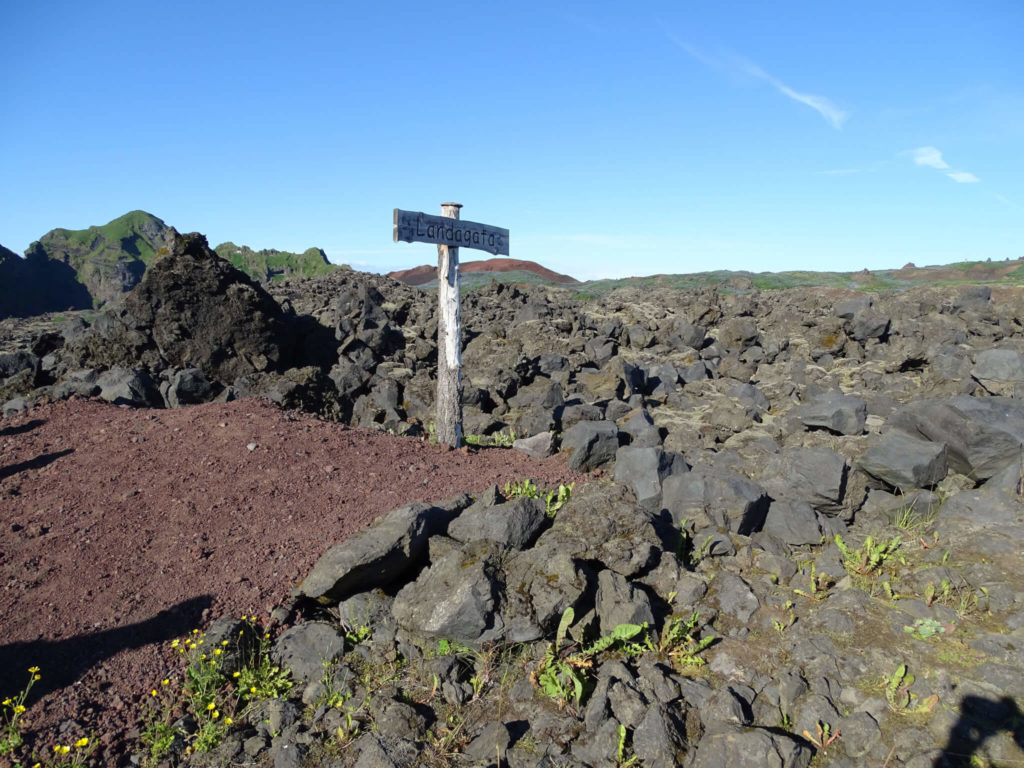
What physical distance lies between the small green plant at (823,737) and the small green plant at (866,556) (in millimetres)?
2028

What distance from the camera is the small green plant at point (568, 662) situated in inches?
176

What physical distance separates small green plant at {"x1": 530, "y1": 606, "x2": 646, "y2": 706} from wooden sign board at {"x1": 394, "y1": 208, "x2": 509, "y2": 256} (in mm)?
5146

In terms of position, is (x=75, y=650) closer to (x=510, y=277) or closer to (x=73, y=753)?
(x=73, y=753)

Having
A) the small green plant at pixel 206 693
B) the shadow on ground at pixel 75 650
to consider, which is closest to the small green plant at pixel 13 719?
the shadow on ground at pixel 75 650

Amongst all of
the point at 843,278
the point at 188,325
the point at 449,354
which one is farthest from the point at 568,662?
the point at 843,278

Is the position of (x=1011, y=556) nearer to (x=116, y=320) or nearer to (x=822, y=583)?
(x=822, y=583)

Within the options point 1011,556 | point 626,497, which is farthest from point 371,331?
point 1011,556

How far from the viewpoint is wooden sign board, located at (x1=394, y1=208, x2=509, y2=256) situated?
26.8 feet

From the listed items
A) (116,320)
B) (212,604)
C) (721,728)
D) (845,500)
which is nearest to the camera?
(721,728)

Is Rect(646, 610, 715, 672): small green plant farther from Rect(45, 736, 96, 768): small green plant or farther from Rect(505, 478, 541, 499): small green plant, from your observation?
Rect(45, 736, 96, 768): small green plant

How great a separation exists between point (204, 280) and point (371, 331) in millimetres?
4390

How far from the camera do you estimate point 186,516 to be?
21.2ft

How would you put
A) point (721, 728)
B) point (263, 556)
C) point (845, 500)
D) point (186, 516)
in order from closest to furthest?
point (721, 728), point (263, 556), point (186, 516), point (845, 500)

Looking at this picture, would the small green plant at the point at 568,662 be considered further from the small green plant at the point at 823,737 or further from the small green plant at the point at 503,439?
the small green plant at the point at 503,439
